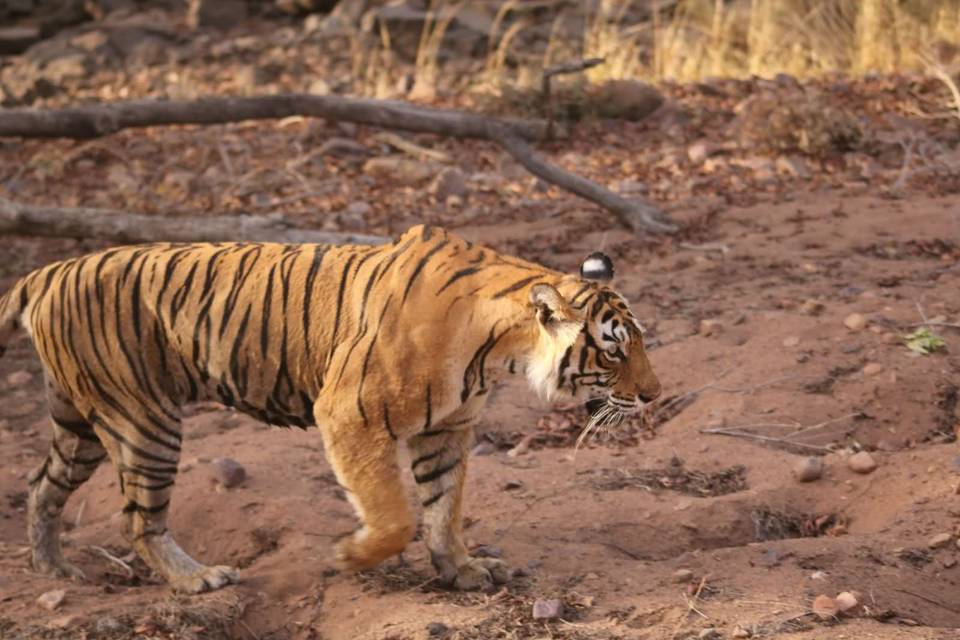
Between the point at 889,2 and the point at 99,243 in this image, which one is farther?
the point at 889,2

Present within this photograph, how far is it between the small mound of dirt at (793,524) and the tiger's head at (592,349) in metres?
1.08

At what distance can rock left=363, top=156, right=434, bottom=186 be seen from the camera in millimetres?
10102

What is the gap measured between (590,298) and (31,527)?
2.36 meters

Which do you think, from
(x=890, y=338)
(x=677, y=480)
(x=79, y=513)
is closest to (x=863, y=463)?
(x=677, y=480)

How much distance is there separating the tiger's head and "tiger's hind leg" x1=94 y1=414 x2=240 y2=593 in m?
1.35

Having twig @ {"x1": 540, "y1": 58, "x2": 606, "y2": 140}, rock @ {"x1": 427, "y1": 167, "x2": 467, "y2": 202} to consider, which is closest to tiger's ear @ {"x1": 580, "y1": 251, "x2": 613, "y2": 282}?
twig @ {"x1": 540, "y1": 58, "x2": 606, "y2": 140}

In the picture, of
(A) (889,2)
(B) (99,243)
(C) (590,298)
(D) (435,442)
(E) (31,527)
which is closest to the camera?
(C) (590,298)

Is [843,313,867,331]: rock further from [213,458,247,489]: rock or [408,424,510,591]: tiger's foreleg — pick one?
[213,458,247,489]: rock

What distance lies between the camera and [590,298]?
13.8 ft

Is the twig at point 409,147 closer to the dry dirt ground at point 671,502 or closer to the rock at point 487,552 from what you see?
the dry dirt ground at point 671,502

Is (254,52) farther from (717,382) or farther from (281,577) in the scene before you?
(281,577)

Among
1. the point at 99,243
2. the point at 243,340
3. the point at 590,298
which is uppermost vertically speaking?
the point at 590,298

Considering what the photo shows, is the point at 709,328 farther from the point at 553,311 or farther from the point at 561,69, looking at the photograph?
the point at 553,311

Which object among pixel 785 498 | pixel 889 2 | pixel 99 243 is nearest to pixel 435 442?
pixel 785 498
